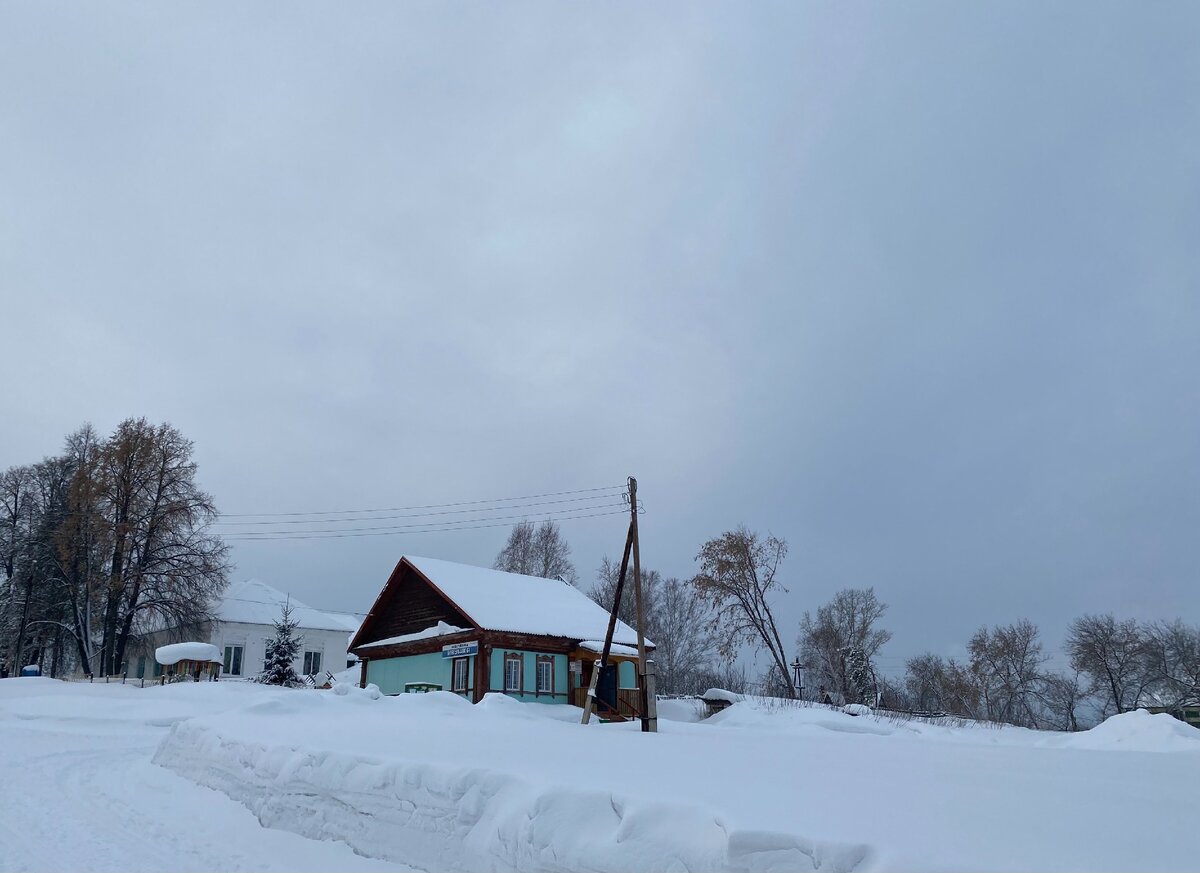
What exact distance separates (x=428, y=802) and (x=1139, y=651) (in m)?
50.4

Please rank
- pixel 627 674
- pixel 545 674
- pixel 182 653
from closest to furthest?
pixel 545 674 → pixel 182 653 → pixel 627 674

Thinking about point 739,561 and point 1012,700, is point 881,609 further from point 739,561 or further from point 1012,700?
point 739,561

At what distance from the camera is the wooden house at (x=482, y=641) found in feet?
103

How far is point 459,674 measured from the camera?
31625mm

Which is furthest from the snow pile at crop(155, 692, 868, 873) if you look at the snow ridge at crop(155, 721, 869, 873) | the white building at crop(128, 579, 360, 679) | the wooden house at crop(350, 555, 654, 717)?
the white building at crop(128, 579, 360, 679)

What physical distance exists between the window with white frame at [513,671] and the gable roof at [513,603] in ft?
3.72

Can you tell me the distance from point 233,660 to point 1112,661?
171 feet

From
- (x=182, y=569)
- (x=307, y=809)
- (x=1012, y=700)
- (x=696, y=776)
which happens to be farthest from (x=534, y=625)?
(x=1012, y=700)

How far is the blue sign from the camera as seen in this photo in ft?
101

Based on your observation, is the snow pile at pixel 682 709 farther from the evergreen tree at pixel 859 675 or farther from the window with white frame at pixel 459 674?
the evergreen tree at pixel 859 675

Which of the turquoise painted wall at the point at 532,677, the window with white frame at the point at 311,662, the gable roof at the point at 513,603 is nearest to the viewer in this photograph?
the turquoise painted wall at the point at 532,677

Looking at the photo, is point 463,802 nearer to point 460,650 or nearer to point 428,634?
point 460,650

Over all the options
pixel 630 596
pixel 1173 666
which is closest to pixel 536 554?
pixel 630 596

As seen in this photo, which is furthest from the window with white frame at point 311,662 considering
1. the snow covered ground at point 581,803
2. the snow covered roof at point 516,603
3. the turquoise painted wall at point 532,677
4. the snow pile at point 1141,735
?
the snow pile at point 1141,735
